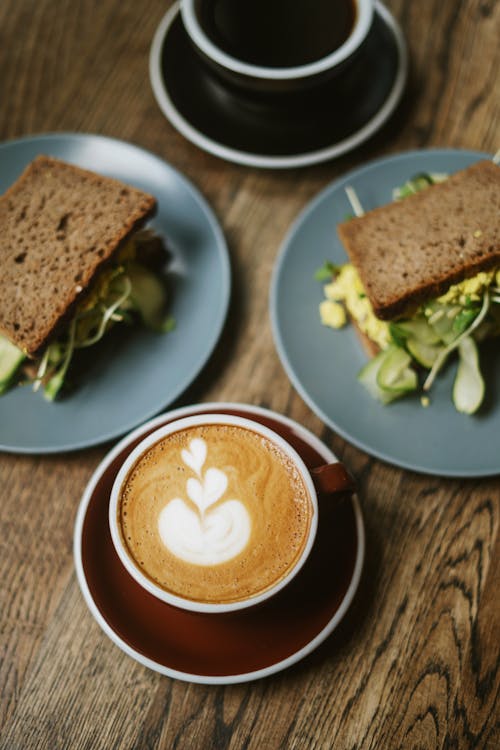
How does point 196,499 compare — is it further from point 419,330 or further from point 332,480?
point 419,330

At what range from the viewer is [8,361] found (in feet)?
3.77

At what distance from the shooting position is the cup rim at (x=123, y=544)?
88 centimetres

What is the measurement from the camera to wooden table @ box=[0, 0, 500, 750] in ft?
3.36

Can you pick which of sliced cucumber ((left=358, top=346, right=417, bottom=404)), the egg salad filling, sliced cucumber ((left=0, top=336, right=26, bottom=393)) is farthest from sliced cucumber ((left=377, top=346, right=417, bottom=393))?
sliced cucumber ((left=0, top=336, right=26, bottom=393))

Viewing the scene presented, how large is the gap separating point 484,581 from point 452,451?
21 centimetres

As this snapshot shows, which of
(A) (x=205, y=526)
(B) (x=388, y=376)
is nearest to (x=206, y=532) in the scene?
(A) (x=205, y=526)

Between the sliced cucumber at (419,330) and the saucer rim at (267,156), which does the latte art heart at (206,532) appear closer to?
the sliced cucumber at (419,330)

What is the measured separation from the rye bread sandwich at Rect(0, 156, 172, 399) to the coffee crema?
288mm

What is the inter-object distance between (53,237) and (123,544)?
1.76ft

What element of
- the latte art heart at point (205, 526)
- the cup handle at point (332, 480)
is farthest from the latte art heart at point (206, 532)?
the cup handle at point (332, 480)

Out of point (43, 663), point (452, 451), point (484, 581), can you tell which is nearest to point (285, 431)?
point (452, 451)

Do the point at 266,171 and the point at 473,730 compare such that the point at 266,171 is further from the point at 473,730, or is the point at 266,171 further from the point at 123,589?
the point at 473,730

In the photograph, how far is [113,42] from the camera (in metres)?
1.39

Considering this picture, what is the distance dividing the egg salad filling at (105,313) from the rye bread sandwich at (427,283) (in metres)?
0.30
